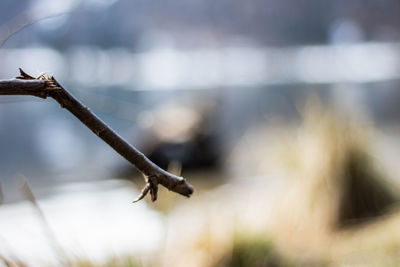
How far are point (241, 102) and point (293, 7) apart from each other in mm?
494

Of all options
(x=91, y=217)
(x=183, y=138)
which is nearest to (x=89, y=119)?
(x=91, y=217)

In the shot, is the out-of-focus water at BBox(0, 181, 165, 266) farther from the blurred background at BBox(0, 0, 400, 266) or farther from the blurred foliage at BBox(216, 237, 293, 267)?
the blurred foliage at BBox(216, 237, 293, 267)

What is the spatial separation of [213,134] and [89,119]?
2.16m

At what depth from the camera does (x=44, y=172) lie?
190 centimetres

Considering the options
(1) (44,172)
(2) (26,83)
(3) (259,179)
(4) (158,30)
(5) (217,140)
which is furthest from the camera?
(5) (217,140)

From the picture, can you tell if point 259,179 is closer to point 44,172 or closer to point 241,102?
point 44,172

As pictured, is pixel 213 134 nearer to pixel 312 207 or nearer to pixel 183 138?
pixel 183 138

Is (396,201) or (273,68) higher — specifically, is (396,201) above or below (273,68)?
below

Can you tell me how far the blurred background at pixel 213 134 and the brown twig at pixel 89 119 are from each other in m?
0.22

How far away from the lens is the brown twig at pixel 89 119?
166mm

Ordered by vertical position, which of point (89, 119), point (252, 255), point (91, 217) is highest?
point (89, 119)

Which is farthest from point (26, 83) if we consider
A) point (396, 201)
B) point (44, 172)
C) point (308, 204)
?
point (44, 172)

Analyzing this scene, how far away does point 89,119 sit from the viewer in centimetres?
17

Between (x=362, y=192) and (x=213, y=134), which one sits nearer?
(x=362, y=192)
